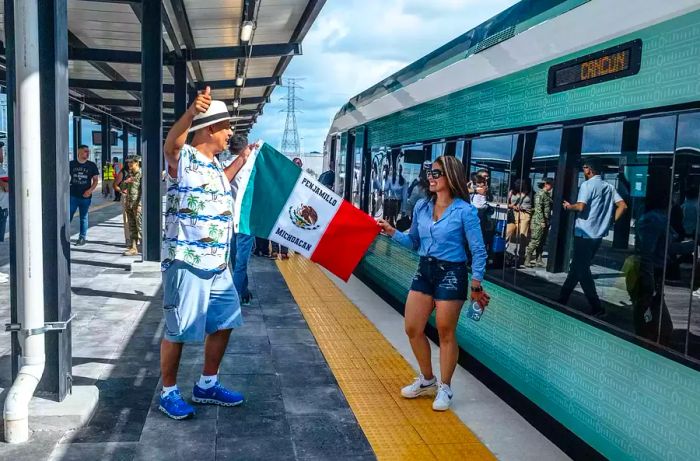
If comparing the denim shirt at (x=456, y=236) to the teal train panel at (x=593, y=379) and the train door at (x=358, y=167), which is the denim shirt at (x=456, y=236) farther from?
the train door at (x=358, y=167)

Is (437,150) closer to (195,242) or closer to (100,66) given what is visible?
(195,242)

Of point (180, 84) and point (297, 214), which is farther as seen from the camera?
point (180, 84)

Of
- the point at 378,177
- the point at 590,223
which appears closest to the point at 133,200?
the point at 378,177

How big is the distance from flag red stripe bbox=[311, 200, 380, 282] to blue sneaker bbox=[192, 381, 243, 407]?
4.11 ft

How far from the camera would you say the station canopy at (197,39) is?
31.1ft

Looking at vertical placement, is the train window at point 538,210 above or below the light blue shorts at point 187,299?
above

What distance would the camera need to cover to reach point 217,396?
14.5 feet

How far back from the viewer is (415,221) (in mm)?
4746

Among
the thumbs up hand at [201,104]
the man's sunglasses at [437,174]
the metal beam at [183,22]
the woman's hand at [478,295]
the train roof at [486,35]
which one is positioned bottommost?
the woman's hand at [478,295]

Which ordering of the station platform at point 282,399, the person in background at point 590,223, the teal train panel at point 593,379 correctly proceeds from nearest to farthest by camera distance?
the teal train panel at point 593,379
the person in background at point 590,223
the station platform at point 282,399

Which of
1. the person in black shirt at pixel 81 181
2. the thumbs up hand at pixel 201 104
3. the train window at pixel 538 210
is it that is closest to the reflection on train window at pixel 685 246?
the train window at pixel 538 210

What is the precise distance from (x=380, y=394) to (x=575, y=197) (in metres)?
1.93

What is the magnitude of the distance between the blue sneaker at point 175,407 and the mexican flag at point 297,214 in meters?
1.31

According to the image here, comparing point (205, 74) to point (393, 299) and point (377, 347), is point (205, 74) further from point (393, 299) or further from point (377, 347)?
point (377, 347)
